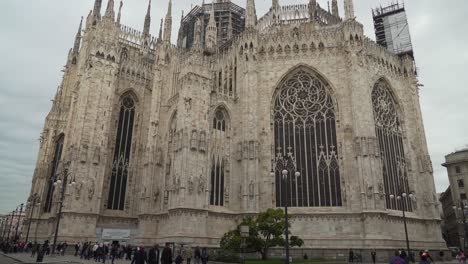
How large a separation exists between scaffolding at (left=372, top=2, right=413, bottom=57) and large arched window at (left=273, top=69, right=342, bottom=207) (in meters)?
22.5

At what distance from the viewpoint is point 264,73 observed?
37312 millimetres

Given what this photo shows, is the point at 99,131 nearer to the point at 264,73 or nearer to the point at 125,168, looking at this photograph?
the point at 125,168

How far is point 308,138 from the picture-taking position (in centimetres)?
3519

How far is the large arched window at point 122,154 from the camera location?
3919 cm

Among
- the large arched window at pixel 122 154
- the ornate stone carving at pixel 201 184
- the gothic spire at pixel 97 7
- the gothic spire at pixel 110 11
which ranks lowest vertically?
the ornate stone carving at pixel 201 184

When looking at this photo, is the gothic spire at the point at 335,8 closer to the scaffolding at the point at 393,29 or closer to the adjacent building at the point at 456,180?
the scaffolding at the point at 393,29

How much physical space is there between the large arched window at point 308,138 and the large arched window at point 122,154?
715 inches

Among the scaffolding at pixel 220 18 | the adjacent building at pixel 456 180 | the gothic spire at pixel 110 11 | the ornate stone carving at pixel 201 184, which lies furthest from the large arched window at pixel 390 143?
the gothic spire at pixel 110 11

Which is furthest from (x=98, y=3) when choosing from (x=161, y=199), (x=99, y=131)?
(x=161, y=199)

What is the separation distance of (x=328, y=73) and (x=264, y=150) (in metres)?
10.8

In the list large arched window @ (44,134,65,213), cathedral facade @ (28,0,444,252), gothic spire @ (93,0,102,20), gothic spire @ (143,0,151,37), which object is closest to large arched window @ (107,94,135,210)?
cathedral facade @ (28,0,444,252)

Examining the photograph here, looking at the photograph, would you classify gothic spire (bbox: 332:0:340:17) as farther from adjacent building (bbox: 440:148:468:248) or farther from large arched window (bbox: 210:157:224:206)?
adjacent building (bbox: 440:148:468:248)

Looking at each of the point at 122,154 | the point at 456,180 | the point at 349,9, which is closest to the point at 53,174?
the point at 122,154

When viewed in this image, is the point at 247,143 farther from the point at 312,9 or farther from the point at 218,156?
the point at 312,9
